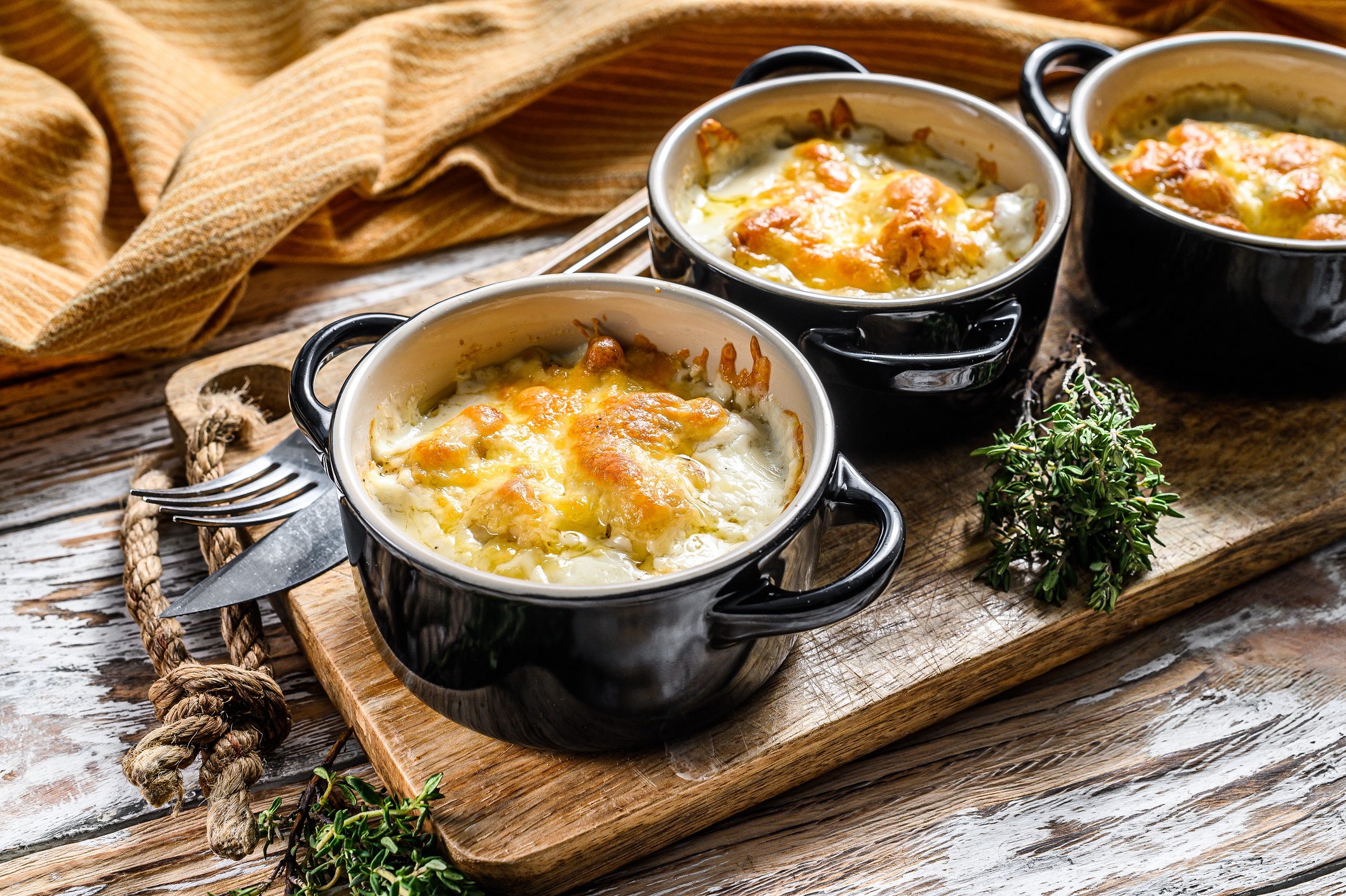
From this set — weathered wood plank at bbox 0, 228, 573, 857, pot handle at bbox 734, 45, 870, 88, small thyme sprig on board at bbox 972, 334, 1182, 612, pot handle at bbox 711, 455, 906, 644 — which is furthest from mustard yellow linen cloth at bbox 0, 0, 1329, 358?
pot handle at bbox 711, 455, 906, 644

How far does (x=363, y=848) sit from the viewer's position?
5.04ft

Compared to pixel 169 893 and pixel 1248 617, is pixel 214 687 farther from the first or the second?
pixel 1248 617

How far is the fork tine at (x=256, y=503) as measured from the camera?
190 centimetres

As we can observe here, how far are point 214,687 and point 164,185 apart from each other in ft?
4.77

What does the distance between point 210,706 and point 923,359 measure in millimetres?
1141

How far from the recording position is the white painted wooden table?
163 cm

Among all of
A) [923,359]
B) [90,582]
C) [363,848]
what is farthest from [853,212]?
[90,582]

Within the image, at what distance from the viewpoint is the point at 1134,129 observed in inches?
99.5

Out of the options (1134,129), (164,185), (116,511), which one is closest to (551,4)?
(164,185)

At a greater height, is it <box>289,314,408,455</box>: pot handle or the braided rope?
<box>289,314,408,455</box>: pot handle

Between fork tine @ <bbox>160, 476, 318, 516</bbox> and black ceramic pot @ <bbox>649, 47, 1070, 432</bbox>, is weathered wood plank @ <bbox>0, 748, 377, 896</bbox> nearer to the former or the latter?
fork tine @ <bbox>160, 476, 318, 516</bbox>

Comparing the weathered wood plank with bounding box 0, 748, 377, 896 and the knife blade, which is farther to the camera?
the knife blade

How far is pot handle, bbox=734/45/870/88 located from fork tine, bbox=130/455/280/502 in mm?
1231

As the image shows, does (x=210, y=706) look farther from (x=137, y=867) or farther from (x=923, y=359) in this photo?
(x=923, y=359)
